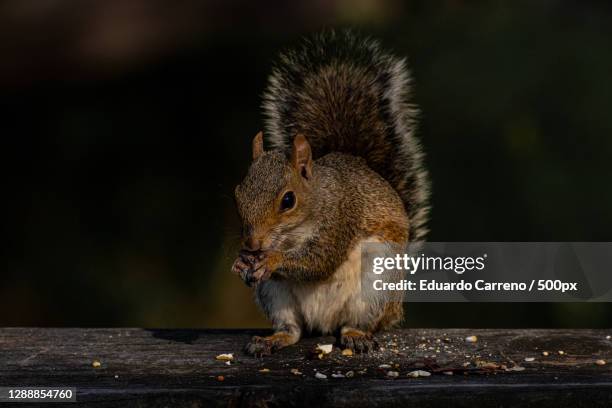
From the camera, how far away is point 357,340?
2.63 meters

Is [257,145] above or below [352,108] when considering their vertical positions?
below

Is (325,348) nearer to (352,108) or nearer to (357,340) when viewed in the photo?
(357,340)

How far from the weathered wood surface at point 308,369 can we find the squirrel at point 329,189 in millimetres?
97

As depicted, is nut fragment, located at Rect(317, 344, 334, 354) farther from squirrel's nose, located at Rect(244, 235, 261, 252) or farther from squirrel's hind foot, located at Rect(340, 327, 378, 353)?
squirrel's nose, located at Rect(244, 235, 261, 252)

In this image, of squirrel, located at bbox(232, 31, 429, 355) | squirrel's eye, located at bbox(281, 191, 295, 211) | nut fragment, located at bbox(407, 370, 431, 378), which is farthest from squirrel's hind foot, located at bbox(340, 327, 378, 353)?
squirrel's eye, located at bbox(281, 191, 295, 211)

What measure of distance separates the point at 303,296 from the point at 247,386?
2.00 ft

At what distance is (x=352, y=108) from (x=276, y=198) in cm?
76

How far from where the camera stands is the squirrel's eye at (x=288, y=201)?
254cm

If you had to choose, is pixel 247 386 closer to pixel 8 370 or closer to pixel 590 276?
pixel 8 370

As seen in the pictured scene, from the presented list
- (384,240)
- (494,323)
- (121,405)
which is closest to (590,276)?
(494,323)

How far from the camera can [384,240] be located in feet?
9.26

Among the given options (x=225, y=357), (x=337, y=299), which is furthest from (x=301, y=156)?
(x=225, y=357)

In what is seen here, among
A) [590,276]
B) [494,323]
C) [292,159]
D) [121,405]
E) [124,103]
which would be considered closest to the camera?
[121,405]

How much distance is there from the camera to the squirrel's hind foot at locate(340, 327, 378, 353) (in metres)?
2.60
